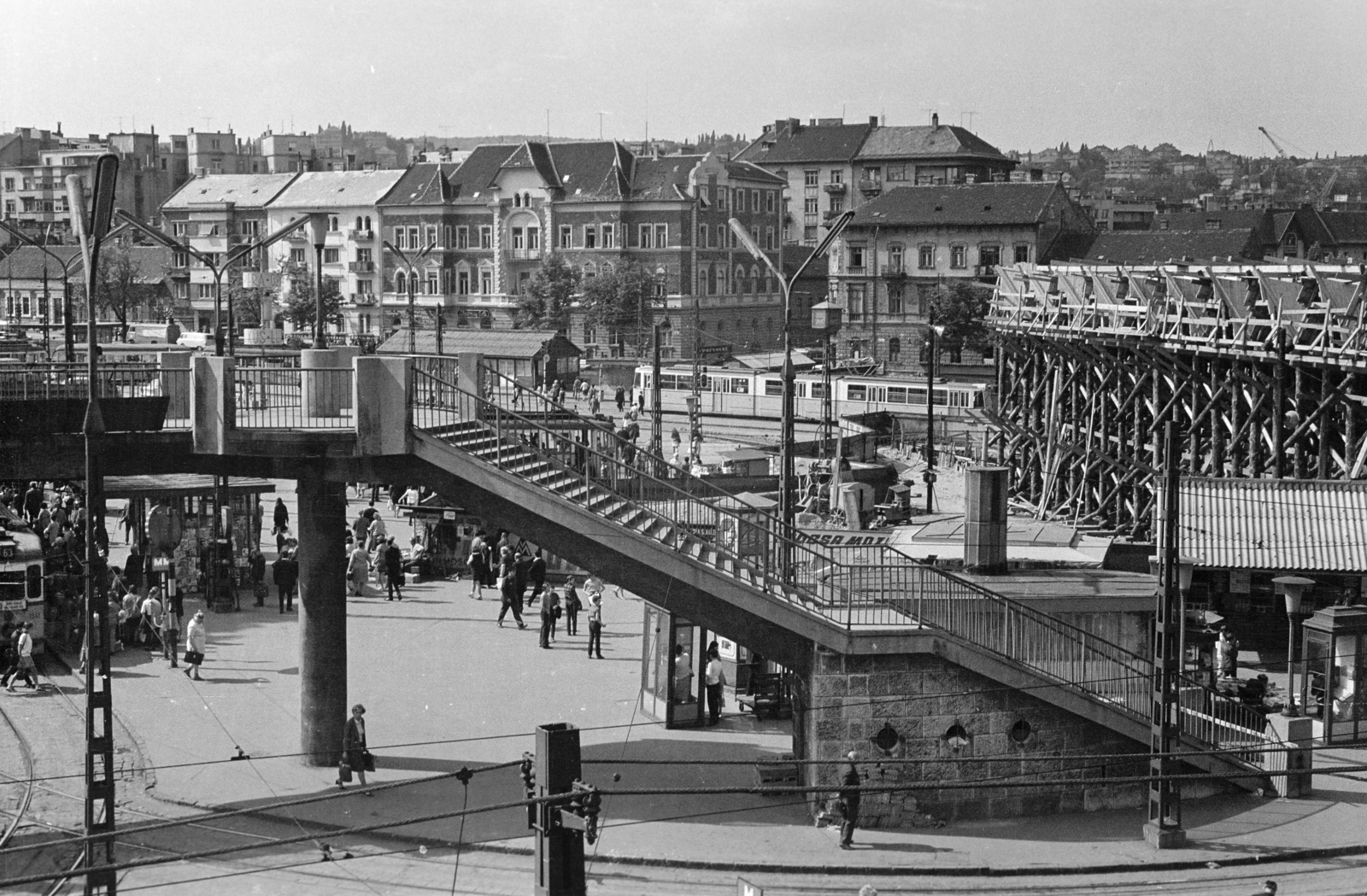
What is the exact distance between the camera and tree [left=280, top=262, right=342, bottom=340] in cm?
10819

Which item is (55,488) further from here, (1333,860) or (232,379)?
(1333,860)

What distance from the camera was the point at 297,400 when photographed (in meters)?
22.5

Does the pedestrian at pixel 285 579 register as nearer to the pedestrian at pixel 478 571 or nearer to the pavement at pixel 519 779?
the pavement at pixel 519 779

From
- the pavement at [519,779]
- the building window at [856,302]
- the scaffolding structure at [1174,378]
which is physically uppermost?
the building window at [856,302]

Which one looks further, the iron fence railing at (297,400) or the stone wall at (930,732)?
the iron fence railing at (297,400)

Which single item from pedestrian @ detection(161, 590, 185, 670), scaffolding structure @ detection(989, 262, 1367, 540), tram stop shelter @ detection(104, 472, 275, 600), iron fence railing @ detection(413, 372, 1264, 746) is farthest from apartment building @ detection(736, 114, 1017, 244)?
iron fence railing @ detection(413, 372, 1264, 746)

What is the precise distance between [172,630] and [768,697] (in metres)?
10.6

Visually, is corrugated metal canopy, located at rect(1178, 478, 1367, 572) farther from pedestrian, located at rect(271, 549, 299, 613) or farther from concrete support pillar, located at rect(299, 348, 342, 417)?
pedestrian, located at rect(271, 549, 299, 613)

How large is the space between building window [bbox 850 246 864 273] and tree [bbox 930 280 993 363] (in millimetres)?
8933

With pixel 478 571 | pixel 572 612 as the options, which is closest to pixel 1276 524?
pixel 572 612

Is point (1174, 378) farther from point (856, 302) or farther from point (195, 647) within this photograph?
point (856, 302)

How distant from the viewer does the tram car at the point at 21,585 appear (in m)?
29.9

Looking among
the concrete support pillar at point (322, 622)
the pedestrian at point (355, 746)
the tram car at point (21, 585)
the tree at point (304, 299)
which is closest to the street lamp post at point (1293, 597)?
the pedestrian at point (355, 746)

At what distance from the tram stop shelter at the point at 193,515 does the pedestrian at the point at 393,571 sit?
10.3 ft
